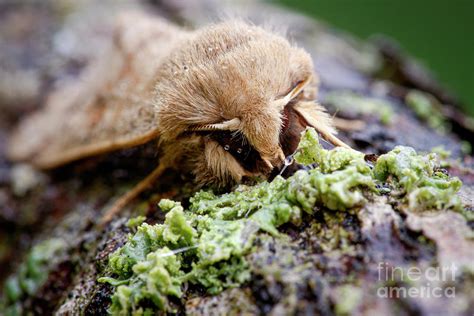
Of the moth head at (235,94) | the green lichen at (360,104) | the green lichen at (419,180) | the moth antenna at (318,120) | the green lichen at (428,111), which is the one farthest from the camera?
the green lichen at (428,111)

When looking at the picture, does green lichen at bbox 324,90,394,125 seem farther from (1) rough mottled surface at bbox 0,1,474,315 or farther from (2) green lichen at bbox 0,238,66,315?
(2) green lichen at bbox 0,238,66,315

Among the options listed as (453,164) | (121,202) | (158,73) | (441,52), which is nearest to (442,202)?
(453,164)

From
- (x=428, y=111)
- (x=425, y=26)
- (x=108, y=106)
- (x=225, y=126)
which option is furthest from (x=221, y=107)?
(x=425, y=26)

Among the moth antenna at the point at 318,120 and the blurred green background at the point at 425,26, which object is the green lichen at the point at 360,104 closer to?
the moth antenna at the point at 318,120

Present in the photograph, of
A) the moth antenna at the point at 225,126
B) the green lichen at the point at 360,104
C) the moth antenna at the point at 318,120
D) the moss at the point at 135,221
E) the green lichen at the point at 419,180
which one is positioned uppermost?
the green lichen at the point at 419,180

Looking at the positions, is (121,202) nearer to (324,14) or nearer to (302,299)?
(302,299)

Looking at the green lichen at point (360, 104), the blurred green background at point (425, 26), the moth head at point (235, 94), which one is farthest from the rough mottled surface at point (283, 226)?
the blurred green background at point (425, 26)
